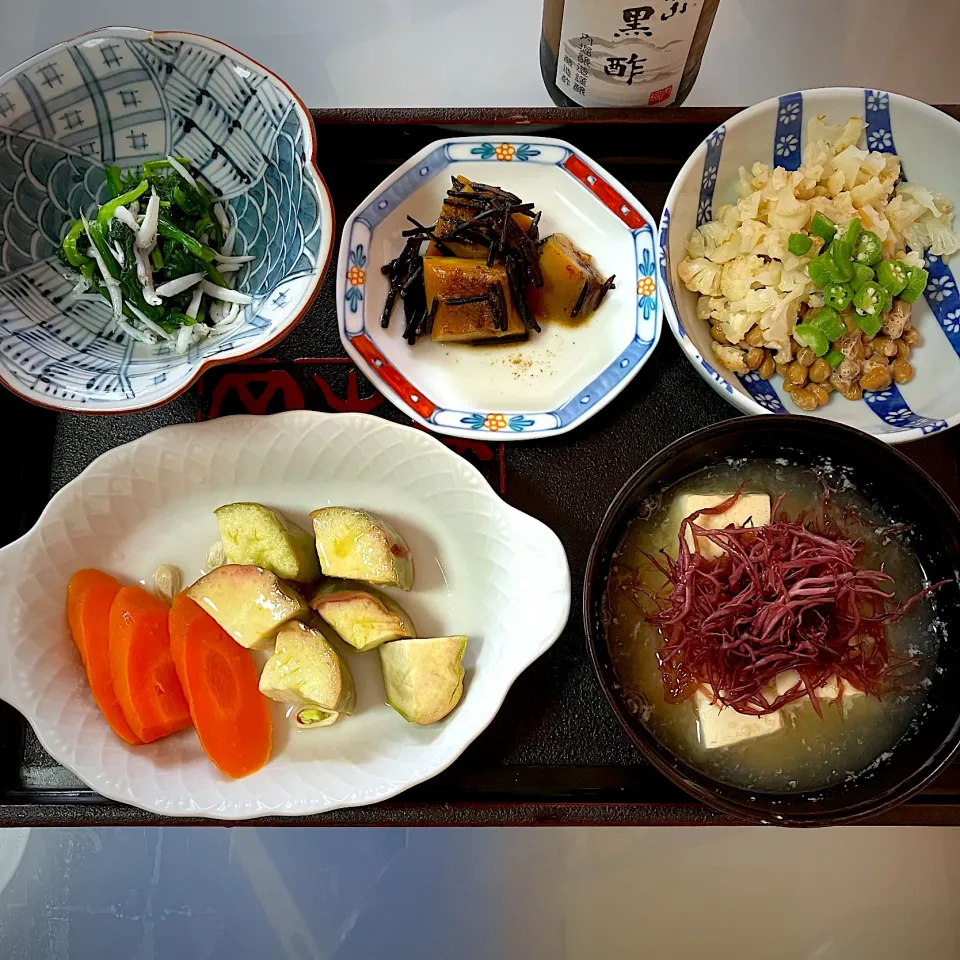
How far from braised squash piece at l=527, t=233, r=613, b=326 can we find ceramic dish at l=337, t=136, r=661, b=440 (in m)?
0.02

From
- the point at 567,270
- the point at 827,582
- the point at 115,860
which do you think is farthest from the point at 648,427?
the point at 115,860

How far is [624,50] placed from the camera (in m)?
1.28

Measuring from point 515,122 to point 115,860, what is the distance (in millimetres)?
1601

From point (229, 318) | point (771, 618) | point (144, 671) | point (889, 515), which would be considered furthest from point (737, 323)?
point (144, 671)

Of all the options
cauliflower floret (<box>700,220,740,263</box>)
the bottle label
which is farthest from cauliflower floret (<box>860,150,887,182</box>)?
the bottle label

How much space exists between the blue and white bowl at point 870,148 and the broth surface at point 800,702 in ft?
0.54

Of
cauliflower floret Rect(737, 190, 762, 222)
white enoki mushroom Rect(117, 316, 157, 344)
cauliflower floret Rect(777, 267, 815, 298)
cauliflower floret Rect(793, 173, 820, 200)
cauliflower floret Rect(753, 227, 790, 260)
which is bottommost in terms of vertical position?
white enoki mushroom Rect(117, 316, 157, 344)

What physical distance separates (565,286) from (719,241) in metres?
0.26

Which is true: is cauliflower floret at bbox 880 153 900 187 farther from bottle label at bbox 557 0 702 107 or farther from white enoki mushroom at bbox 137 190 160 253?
white enoki mushroom at bbox 137 190 160 253

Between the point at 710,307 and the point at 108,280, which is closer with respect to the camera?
the point at 108,280

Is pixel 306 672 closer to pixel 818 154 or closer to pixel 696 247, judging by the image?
pixel 696 247

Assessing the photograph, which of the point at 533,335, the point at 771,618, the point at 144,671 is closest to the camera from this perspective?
the point at 771,618

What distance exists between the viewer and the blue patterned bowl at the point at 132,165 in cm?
117

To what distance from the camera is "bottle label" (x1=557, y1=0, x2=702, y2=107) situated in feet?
3.93
